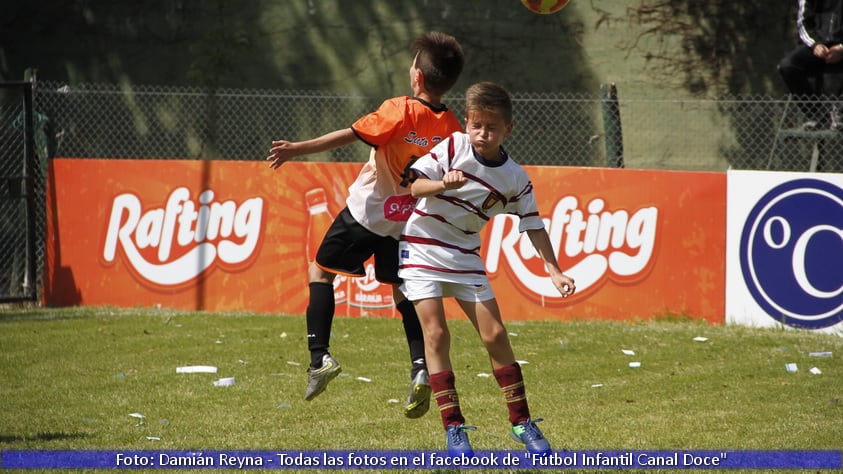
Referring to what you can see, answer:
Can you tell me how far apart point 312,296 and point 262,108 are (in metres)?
9.41

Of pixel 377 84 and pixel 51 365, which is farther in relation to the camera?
pixel 377 84

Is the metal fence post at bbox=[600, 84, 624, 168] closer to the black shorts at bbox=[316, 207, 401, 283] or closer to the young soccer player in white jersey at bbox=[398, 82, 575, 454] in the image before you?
the black shorts at bbox=[316, 207, 401, 283]

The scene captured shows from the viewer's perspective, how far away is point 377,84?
15.2m

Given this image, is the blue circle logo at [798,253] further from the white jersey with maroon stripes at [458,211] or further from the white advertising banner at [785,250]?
the white jersey with maroon stripes at [458,211]

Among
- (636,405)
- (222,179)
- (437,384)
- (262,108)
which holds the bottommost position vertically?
(636,405)

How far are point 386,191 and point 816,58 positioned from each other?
6809 mm

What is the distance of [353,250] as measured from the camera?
593 cm

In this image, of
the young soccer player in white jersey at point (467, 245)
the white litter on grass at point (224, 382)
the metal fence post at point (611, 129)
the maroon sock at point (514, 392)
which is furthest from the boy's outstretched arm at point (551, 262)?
the metal fence post at point (611, 129)

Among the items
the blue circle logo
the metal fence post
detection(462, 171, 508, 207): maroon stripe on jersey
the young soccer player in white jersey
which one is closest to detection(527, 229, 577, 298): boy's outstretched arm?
the young soccer player in white jersey

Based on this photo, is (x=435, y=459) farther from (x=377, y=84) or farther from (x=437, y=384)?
(x=377, y=84)

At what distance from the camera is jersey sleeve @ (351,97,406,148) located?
552 cm

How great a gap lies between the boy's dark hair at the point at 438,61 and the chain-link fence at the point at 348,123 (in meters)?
7.23

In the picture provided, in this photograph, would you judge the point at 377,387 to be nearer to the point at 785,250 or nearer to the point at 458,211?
the point at 458,211

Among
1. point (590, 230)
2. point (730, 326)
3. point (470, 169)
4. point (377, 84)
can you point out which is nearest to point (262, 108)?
point (377, 84)
